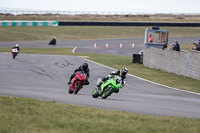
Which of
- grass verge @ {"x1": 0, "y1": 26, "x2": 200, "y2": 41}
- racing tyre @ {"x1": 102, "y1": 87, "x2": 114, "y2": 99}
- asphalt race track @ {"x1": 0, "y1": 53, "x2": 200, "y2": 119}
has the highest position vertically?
grass verge @ {"x1": 0, "y1": 26, "x2": 200, "y2": 41}

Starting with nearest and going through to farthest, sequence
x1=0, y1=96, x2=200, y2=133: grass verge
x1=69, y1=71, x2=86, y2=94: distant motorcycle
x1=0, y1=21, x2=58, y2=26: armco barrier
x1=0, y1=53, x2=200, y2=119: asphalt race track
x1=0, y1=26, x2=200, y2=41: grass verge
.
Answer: x1=0, y1=96, x2=200, y2=133: grass verge
x1=0, y1=53, x2=200, y2=119: asphalt race track
x1=69, y1=71, x2=86, y2=94: distant motorcycle
x1=0, y1=26, x2=200, y2=41: grass verge
x1=0, y1=21, x2=58, y2=26: armco barrier

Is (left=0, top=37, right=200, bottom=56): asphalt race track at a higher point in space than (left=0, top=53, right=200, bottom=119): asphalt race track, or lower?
higher

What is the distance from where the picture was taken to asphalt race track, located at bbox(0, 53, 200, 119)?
39.0 feet

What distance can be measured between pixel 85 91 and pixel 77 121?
8.05 metres

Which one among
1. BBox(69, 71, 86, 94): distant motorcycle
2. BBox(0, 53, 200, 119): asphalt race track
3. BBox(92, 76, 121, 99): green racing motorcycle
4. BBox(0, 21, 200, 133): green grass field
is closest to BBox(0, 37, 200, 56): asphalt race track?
BBox(0, 53, 200, 119): asphalt race track

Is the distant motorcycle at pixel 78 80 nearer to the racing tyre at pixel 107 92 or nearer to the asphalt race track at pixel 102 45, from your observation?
the racing tyre at pixel 107 92

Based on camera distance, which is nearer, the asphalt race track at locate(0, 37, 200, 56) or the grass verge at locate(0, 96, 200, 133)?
the grass verge at locate(0, 96, 200, 133)

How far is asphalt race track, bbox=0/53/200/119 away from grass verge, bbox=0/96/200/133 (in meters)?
1.48

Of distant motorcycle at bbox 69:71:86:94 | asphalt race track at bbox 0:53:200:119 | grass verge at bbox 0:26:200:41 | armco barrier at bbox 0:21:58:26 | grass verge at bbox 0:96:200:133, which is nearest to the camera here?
grass verge at bbox 0:96:200:133

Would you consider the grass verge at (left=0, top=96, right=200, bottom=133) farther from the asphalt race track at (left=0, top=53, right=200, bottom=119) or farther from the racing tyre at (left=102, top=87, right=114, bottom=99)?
the racing tyre at (left=102, top=87, right=114, bottom=99)

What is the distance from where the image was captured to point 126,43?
55656 millimetres

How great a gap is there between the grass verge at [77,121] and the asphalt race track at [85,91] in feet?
4.87

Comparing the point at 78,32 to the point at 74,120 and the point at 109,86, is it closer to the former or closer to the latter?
the point at 109,86

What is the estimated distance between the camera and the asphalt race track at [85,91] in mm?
11883
